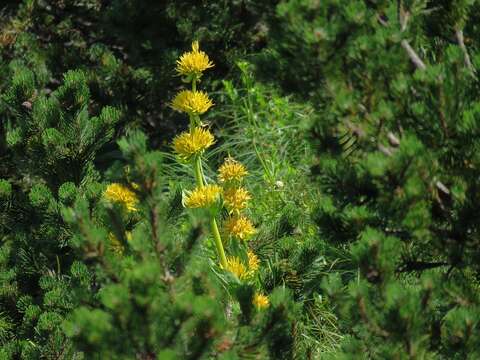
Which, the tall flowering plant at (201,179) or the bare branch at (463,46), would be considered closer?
the bare branch at (463,46)

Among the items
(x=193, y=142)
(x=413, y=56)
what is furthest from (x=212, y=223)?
(x=413, y=56)

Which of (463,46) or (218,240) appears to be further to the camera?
(218,240)

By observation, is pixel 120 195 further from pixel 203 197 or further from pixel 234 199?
pixel 234 199

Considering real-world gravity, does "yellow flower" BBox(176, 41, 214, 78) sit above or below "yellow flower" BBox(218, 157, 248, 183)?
above

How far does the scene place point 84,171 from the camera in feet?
10.7

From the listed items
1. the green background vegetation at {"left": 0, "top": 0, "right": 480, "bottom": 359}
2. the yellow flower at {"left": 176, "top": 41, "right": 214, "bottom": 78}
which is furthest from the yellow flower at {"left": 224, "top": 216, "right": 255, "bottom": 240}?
the yellow flower at {"left": 176, "top": 41, "right": 214, "bottom": 78}

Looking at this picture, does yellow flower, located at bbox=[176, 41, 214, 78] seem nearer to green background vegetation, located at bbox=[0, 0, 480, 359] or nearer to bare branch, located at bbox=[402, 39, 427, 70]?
green background vegetation, located at bbox=[0, 0, 480, 359]

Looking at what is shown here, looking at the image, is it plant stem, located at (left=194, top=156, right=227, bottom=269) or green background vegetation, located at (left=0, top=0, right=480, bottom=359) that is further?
plant stem, located at (left=194, top=156, right=227, bottom=269)

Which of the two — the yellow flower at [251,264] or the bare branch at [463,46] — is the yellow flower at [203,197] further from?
the bare branch at [463,46]

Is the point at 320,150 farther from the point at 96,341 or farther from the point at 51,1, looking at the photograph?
the point at 51,1

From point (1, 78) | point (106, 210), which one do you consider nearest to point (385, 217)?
point (106, 210)

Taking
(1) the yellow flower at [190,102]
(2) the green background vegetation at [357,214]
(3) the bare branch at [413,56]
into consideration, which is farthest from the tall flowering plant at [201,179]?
(3) the bare branch at [413,56]

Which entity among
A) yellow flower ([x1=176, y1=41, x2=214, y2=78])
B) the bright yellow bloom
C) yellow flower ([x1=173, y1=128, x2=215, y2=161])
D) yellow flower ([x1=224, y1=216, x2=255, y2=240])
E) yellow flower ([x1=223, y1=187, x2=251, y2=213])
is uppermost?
yellow flower ([x1=176, y1=41, x2=214, y2=78])

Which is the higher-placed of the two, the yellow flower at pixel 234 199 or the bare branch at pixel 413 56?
the bare branch at pixel 413 56
